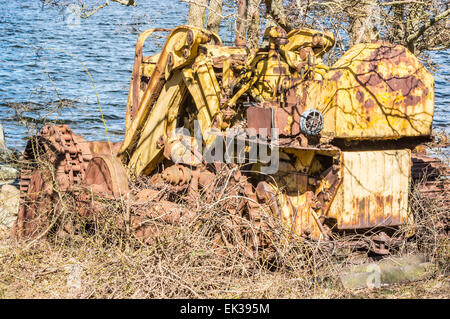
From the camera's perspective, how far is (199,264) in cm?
448

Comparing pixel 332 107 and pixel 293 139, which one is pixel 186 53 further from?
pixel 332 107

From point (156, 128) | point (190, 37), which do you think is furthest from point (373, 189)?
point (156, 128)

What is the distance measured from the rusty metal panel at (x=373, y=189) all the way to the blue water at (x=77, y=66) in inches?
326

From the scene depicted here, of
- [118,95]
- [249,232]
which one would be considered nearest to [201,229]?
[249,232]

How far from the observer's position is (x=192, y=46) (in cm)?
531

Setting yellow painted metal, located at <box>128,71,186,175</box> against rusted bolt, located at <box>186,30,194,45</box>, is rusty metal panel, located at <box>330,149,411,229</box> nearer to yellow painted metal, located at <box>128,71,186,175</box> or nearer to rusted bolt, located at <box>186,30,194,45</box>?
rusted bolt, located at <box>186,30,194,45</box>

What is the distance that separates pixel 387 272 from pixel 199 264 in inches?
59.4

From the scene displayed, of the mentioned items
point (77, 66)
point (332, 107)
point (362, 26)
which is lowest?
point (332, 107)

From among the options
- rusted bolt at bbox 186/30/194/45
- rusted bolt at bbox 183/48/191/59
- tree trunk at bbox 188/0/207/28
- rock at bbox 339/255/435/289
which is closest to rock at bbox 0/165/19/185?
tree trunk at bbox 188/0/207/28

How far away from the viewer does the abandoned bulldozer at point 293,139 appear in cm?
441

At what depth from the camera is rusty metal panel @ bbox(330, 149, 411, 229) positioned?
4422 millimetres

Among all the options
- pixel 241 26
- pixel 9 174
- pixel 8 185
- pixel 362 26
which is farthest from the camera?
pixel 9 174

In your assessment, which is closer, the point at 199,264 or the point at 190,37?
the point at 199,264

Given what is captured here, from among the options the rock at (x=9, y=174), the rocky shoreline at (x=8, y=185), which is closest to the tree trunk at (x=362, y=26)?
the rocky shoreline at (x=8, y=185)
